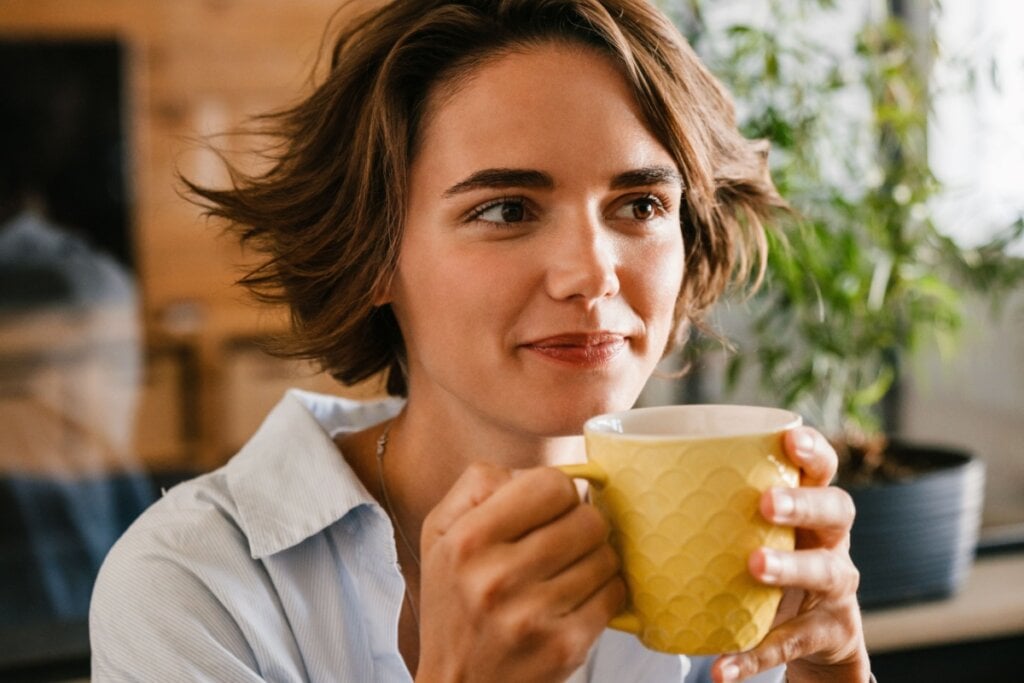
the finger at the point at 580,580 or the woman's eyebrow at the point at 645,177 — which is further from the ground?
the woman's eyebrow at the point at 645,177

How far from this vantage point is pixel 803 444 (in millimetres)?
729

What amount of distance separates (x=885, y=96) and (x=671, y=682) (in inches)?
42.5

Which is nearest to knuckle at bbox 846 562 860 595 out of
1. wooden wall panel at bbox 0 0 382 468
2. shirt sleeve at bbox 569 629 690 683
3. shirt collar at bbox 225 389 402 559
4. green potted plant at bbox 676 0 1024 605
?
shirt sleeve at bbox 569 629 690 683

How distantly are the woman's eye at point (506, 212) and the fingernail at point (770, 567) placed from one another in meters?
0.41

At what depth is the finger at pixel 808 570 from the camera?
0.72 m

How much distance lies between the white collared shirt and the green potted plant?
0.57m

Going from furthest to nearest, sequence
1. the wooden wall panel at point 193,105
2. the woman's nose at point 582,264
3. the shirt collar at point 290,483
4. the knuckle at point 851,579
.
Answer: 1. the wooden wall panel at point 193,105
2. the shirt collar at point 290,483
3. the woman's nose at point 582,264
4. the knuckle at point 851,579

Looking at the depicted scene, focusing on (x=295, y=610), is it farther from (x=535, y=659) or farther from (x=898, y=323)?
(x=898, y=323)

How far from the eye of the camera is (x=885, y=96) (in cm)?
181

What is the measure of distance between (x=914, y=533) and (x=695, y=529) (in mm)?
1003

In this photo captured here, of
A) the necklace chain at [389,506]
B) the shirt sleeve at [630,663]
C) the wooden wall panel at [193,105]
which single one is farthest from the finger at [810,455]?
the wooden wall panel at [193,105]

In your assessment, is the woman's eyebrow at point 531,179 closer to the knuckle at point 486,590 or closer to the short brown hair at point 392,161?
the short brown hair at point 392,161

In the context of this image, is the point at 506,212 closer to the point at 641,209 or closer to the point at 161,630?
the point at 641,209

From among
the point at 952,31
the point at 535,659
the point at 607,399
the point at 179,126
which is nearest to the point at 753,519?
the point at 535,659
